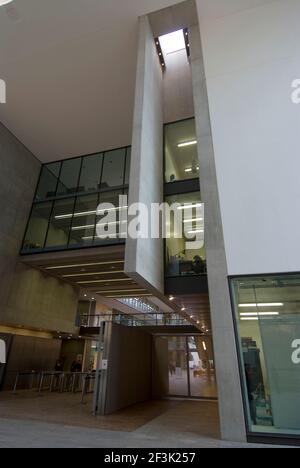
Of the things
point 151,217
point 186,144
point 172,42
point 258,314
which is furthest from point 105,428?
point 172,42

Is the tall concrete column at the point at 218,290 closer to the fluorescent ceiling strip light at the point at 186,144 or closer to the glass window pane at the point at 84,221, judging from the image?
the fluorescent ceiling strip light at the point at 186,144

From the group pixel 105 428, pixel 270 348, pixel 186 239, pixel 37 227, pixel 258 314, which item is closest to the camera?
A: pixel 270 348

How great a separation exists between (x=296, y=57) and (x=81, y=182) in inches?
408

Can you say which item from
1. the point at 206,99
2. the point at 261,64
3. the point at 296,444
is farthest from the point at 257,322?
the point at 261,64

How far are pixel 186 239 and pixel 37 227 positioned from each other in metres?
8.36

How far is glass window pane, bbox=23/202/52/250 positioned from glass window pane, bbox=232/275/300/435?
9910mm

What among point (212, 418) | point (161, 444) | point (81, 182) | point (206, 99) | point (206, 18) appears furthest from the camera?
point (81, 182)

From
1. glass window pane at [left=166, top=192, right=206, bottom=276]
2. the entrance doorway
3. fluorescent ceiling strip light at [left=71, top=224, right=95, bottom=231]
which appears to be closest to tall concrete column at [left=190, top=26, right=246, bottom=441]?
glass window pane at [left=166, top=192, right=206, bottom=276]

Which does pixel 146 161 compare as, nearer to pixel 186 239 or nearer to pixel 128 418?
pixel 186 239

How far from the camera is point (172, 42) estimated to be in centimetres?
1138

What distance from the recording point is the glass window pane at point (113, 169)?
13414 millimetres

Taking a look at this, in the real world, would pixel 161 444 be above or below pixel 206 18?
below

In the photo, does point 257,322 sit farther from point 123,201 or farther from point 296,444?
point 123,201

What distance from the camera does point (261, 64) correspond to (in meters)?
7.97
